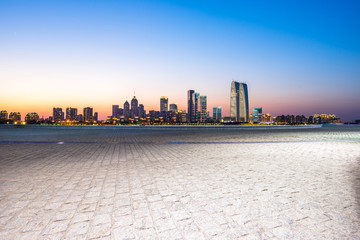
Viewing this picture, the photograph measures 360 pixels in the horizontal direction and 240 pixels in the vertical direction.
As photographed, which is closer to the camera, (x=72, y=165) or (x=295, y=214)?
(x=295, y=214)

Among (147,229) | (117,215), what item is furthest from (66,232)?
Result: (147,229)

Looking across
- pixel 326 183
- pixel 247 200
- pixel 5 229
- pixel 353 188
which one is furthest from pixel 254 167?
pixel 5 229

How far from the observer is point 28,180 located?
16.5ft

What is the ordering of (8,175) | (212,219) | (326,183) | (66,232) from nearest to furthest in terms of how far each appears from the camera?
(66,232), (212,219), (326,183), (8,175)

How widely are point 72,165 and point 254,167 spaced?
5.55m

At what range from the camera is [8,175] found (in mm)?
5500

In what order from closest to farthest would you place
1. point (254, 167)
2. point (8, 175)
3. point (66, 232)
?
point (66, 232), point (8, 175), point (254, 167)

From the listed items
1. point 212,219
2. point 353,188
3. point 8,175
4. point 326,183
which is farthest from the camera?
point 8,175

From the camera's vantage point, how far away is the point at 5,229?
2.82 m

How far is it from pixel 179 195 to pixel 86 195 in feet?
5.70

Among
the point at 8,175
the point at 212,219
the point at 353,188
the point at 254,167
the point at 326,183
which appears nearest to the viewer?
the point at 212,219

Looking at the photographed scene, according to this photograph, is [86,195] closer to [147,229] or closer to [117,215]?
[117,215]

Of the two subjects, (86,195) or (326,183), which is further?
(326,183)

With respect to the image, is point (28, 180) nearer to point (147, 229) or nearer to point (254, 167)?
point (147, 229)
